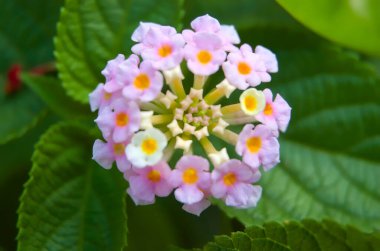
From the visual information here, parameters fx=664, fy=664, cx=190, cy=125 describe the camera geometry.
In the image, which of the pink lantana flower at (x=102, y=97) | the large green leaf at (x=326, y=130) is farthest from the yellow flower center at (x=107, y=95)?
the large green leaf at (x=326, y=130)


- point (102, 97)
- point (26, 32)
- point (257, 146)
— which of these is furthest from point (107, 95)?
point (26, 32)

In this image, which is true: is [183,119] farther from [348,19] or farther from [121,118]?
[348,19]

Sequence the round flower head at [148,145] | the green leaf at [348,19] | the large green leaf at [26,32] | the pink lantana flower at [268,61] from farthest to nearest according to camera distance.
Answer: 1. the large green leaf at [26,32]
2. the green leaf at [348,19]
3. the pink lantana flower at [268,61]
4. the round flower head at [148,145]

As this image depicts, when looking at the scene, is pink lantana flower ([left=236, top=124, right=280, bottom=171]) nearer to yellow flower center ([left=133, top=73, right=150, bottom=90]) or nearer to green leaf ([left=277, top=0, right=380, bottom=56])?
yellow flower center ([left=133, top=73, right=150, bottom=90])

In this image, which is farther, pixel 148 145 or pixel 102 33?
pixel 102 33

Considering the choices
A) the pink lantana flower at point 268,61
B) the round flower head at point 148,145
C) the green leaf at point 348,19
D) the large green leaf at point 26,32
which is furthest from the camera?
the large green leaf at point 26,32

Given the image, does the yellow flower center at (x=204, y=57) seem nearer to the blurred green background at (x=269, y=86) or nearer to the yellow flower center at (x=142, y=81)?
the yellow flower center at (x=142, y=81)
